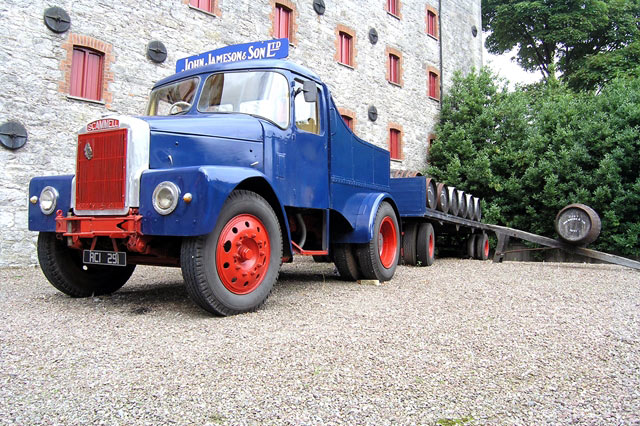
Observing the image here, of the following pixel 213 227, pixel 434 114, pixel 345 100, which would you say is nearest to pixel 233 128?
pixel 213 227

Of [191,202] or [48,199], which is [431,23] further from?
[191,202]

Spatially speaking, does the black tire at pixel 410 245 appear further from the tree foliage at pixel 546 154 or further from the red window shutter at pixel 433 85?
the red window shutter at pixel 433 85

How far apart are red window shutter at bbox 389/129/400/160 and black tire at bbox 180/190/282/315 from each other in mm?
15090

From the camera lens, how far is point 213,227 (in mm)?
3729

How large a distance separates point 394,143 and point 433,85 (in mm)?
4247

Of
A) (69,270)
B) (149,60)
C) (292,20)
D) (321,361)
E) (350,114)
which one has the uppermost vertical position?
(292,20)

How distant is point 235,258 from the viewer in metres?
4.09

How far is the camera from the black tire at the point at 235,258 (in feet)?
12.4

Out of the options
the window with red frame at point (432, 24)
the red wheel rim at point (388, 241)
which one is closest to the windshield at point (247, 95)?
the red wheel rim at point (388, 241)

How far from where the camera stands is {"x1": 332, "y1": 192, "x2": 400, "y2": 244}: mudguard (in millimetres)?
6074

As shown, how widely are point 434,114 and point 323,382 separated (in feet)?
65.8

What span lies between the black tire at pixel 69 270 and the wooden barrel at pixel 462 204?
9.42 m

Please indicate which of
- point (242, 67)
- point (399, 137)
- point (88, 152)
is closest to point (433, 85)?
point (399, 137)

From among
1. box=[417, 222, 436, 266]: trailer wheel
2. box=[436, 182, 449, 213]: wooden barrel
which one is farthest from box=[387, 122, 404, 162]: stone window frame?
box=[417, 222, 436, 266]: trailer wheel
